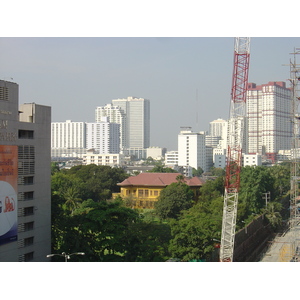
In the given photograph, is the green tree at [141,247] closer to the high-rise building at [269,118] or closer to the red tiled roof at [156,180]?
the red tiled roof at [156,180]

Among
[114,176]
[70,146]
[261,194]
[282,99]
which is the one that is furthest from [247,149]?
[261,194]

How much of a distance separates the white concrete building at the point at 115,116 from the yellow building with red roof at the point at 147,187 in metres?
20.3

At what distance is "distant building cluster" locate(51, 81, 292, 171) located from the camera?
36281 millimetres

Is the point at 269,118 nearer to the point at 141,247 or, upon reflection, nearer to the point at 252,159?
the point at 252,159

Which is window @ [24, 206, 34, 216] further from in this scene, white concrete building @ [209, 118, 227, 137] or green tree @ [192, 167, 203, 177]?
white concrete building @ [209, 118, 227, 137]

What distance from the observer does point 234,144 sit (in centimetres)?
991

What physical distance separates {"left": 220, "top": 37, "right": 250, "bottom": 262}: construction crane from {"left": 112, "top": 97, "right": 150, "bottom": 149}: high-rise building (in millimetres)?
26387

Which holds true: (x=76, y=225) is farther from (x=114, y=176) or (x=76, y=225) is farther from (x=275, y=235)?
(x=114, y=176)

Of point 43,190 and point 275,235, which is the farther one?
point 275,235

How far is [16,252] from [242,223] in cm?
771

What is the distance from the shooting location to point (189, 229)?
28.4 feet

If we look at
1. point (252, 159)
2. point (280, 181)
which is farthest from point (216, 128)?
point (280, 181)

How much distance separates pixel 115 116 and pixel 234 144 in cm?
2913

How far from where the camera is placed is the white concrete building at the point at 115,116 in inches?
1522
